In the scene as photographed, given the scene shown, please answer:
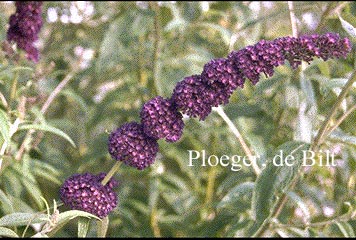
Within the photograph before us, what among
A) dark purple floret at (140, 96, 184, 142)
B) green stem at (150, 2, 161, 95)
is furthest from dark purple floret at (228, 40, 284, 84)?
green stem at (150, 2, 161, 95)

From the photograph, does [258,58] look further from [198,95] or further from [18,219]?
[18,219]

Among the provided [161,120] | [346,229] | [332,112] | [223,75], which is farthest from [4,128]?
[346,229]

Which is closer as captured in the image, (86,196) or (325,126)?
(86,196)

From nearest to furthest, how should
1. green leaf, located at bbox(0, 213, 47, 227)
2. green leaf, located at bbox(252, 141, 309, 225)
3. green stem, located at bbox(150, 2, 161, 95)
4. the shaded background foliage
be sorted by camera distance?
1. green leaf, located at bbox(0, 213, 47, 227)
2. green leaf, located at bbox(252, 141, 309, 225)
3. the shaded background foliage
4. green stem, located at bbox(150, 2, 161, 95)

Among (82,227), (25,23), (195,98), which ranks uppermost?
(25,23)

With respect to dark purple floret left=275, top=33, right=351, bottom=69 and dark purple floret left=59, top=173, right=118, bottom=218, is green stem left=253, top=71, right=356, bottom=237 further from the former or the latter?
dark purple floret left=59, top=173, right=118, bottom=218

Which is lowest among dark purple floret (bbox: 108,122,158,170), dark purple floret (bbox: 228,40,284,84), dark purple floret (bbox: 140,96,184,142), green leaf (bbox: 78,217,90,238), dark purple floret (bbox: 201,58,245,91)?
green leaf (bbox: 78,217,90,238)

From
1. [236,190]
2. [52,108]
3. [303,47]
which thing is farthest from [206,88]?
[52,108]

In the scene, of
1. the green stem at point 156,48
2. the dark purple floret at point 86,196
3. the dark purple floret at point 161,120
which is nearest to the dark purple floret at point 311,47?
the dark purple floret at point 161,120
